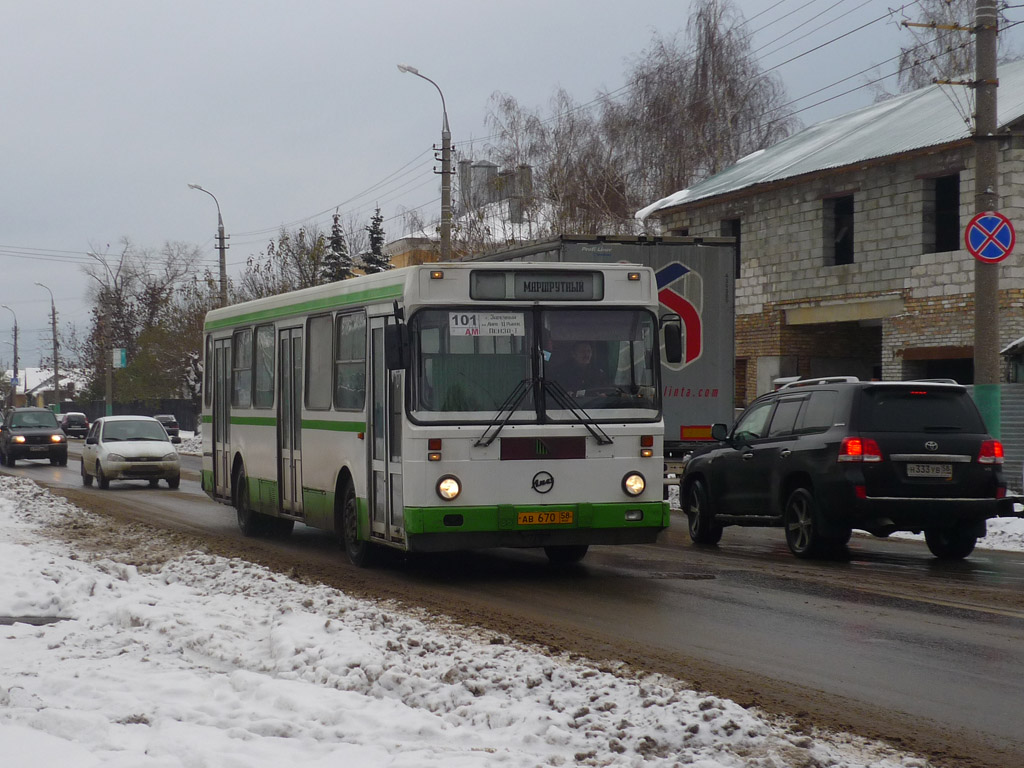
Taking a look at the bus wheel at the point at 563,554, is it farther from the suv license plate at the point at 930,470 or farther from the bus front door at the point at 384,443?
the suv license plate at the point at 930,470

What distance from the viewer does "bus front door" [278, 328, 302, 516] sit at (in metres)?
15.2

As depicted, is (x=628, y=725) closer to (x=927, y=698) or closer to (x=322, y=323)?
(x=927, y=698)

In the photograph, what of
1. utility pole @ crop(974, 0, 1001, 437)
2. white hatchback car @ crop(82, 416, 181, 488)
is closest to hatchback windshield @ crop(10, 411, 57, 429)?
white hatchback car @ crop(82, 416, 181, 488)

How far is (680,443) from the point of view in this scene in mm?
20000

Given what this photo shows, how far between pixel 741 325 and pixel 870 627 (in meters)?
28.1

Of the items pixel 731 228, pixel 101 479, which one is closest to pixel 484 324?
pixel 101 479

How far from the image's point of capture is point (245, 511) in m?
17.6

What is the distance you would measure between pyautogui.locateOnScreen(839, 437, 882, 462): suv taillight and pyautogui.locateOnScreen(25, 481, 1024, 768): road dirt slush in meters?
1.28

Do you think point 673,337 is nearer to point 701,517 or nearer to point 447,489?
point 447,489

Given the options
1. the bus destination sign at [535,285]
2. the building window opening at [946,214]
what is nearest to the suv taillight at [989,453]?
the bus destination sign at [535,285]

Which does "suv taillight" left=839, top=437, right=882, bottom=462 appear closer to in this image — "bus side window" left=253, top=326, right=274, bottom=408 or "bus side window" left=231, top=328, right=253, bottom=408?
"bus side window" left=253, top=326, right=274, bottom=408

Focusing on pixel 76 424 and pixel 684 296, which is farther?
pixel 76 424

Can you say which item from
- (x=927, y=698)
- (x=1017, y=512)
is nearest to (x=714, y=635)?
(x=927, y=698)

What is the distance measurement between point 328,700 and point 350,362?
23.1 ft
